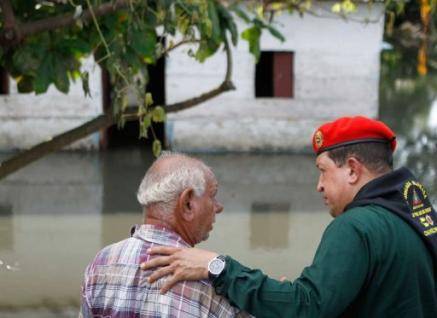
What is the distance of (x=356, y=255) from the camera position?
→ 81.0 inches

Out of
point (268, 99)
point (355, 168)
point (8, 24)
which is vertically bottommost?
point (268, 99)

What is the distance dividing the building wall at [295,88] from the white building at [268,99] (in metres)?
0.02

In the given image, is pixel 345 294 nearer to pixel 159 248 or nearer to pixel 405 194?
pixel 405 194

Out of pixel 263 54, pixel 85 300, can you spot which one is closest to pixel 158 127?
pixel 263 54

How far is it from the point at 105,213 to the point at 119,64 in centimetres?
593

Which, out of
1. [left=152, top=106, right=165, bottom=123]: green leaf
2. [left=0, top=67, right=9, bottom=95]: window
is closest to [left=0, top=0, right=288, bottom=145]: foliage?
[left=152, top=106, right=165, bottom=123]: green leaf

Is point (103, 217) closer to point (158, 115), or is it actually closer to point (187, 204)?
point (158, 115)

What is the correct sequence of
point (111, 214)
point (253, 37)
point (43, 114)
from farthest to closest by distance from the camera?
point (43, 114), point (111, 214), point (253, 37)

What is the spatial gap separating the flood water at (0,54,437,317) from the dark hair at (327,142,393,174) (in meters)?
4.64

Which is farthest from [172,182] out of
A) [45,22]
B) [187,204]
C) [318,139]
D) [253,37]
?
[253,37]

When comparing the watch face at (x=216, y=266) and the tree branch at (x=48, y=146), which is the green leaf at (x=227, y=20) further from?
the watch face at (x=216, y=266)

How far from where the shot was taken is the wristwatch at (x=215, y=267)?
6.93ft

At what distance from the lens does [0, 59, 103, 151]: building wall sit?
44.1 feet

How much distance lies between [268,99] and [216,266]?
38.3 ft
